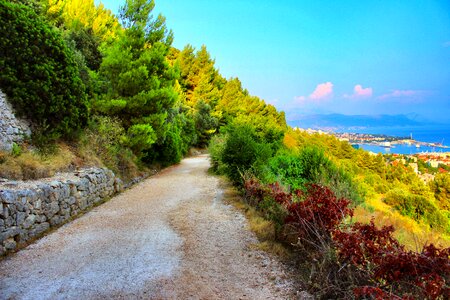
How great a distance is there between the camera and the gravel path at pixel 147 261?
4.11 meters

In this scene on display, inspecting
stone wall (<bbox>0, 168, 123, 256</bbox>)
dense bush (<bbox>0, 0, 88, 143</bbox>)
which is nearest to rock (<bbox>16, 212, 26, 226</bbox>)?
stone wall (<bbox>0, 168, 123, 256</bbox>)

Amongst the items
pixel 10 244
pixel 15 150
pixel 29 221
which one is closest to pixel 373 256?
pixel 10 244

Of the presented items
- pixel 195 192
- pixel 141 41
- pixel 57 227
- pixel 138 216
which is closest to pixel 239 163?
pixel 195 192

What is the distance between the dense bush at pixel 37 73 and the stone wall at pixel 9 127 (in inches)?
10.8

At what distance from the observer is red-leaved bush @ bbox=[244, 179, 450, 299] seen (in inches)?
109

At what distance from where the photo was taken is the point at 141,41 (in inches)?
575

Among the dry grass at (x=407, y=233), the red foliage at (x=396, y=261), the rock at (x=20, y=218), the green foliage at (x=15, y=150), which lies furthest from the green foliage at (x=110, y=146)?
the red foliage at (x=396, y=261)

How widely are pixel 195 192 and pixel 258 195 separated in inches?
137

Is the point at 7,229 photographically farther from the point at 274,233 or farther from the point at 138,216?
the point at 274,233

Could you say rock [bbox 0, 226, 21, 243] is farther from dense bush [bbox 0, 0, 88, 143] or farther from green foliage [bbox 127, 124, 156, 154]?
green foliage [bbox 127, 124, 156, 154]

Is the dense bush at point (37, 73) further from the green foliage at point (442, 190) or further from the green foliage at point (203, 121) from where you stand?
the green foliage at point (442, 190)

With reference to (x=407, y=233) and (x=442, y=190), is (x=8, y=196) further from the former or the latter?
(x=442, y=190)

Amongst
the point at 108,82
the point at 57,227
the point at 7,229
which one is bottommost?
the point at 57,227

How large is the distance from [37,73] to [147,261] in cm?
668
